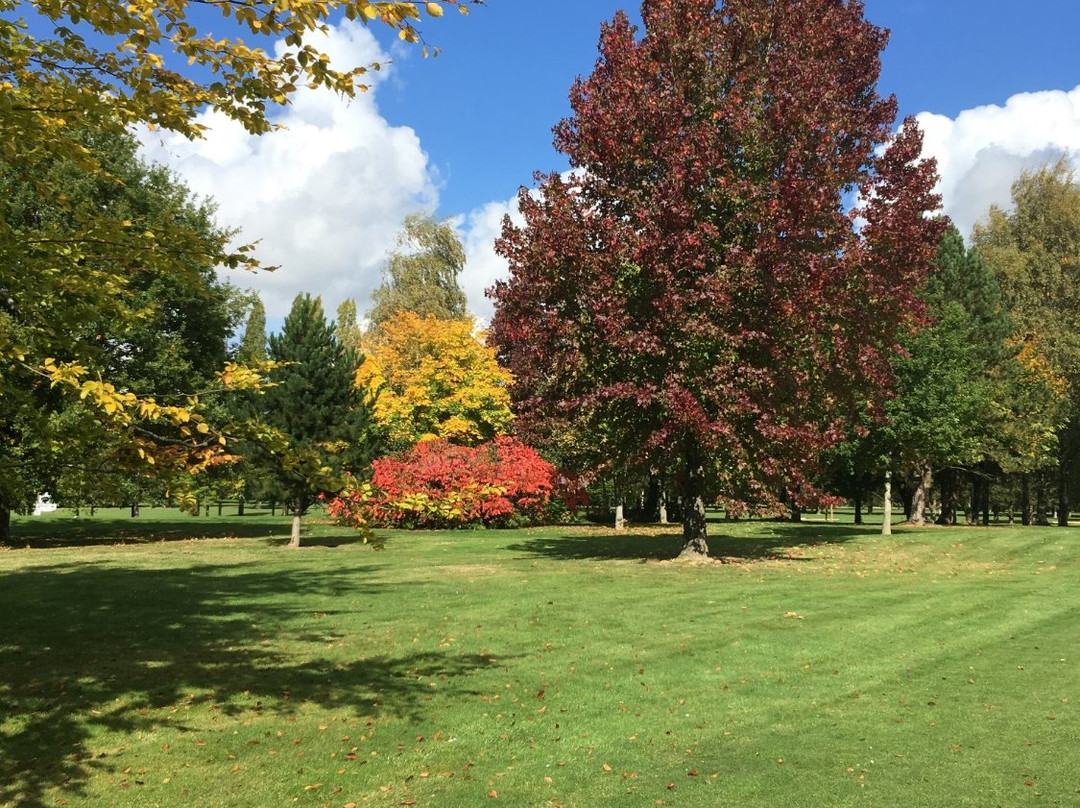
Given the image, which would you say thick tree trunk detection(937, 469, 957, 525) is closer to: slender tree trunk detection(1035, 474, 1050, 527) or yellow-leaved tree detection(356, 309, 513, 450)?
slender tree trunk detection(1035, 474, 1050, 527)

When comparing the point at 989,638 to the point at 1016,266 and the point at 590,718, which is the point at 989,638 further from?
the point at 1016,266

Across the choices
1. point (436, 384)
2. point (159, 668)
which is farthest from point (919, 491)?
point (159, 668)

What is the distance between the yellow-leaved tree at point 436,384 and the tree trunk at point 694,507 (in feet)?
54.6

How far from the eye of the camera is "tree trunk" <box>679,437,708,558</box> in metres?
18.9

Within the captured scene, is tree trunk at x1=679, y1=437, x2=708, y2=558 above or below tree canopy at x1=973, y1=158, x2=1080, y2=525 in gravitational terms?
below

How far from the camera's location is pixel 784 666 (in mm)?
8250

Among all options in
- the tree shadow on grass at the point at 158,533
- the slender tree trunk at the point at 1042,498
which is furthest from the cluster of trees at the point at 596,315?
the slender tree trunk at the point at 1042,498

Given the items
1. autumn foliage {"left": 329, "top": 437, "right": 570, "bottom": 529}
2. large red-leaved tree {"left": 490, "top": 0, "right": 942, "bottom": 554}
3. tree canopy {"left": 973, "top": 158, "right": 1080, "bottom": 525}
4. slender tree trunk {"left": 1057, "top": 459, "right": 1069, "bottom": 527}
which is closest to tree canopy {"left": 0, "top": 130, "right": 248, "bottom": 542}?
large red-leaved tree {"left": 490, "top": 0, "right": 942, "bottom": 554}

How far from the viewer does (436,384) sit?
1382 inches

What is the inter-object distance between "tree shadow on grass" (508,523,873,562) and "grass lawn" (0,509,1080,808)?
455 centimetres

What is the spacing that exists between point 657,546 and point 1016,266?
30.0 metres

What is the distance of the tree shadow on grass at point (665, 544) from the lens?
2011 cm

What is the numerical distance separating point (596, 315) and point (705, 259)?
109 inches

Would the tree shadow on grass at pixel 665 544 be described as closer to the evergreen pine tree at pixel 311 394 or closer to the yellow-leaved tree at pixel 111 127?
the evergreen pine tree at pixel 311 394
